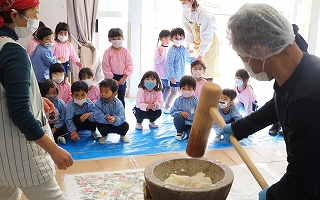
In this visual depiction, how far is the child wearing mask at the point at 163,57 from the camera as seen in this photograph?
4.46 meters

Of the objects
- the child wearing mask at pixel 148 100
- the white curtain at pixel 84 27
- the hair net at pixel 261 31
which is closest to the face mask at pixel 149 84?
the child wearing mask at pixel 148 100

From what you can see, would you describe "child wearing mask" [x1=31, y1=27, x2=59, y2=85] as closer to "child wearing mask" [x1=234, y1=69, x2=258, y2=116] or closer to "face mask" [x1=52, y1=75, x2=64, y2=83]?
"face mask" [x1=52, y1=75, x2=64, y2=83]

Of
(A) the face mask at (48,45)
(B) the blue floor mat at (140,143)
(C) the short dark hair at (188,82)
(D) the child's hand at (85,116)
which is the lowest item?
(B) the blue floor mat at (140,143)

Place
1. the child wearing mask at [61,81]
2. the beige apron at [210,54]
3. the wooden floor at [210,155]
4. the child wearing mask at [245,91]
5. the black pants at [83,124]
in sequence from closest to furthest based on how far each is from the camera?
1. the wooden floor at [210,155]
2. the black pants at [83,124]
3. the child wearing mask at [61,81]
4. the child wearing mask at [245,91]
5. the beige apron at [210,54]

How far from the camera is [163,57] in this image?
4500 millimetres

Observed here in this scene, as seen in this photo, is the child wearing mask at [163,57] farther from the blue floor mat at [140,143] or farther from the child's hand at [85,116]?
the child's hand at [85,116]

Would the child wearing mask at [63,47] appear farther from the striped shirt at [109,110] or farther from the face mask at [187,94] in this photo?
the face mask at [187,94]

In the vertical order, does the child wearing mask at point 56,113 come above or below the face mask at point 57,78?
below

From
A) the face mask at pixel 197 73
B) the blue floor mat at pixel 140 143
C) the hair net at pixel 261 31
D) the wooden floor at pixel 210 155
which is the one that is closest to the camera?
the hair net at pixel 261 31

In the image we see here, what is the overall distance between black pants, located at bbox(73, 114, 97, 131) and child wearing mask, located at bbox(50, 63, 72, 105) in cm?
33

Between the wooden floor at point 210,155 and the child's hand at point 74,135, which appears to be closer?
the wooden floor at point 210,155

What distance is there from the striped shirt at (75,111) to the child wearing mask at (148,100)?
0.50 meters

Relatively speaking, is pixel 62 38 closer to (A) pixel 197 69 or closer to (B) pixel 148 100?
(B) pixel 148 100

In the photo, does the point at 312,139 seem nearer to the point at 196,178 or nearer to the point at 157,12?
the point at 196,178
